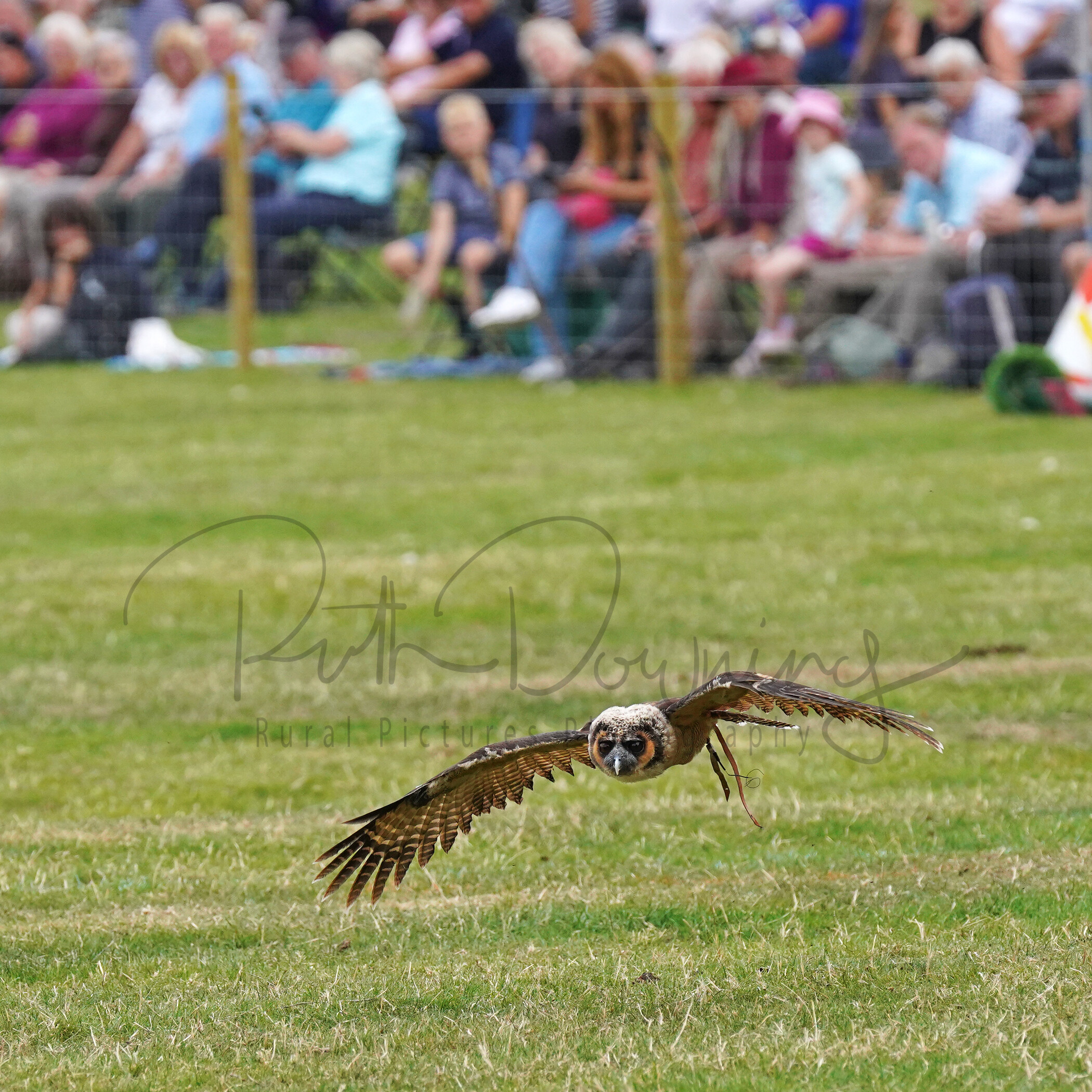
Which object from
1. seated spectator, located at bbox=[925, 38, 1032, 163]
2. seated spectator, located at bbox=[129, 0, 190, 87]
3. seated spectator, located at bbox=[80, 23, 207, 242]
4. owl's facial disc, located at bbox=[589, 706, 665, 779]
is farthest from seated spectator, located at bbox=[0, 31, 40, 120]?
owl's facial disc, located at bbox=[589, 706, 665, 779]

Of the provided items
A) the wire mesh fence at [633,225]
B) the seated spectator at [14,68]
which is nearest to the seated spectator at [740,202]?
the wire mesh fence at [633,225]

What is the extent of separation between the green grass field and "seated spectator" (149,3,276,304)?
3.69 meters

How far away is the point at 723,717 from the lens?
16.4ft

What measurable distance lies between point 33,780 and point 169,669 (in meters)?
1.66

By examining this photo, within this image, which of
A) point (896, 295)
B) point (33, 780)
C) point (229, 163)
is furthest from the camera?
point (229, 163)

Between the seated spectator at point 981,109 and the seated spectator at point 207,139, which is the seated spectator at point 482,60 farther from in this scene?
the seated spectator at point 981,109

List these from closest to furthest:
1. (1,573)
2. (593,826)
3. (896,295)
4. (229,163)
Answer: (593,826) < (1,573) < (896,295) < (229,163)

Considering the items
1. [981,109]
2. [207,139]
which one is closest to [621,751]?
[981,109]

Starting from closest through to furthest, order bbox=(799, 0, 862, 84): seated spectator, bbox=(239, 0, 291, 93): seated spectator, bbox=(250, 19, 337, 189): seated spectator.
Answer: bbox=(799, 0, 862, 84): seated spectator → bbox=(250, 19, 337, 189): seated spectator → bbox=(239, 0, 291, 93): seated spectator

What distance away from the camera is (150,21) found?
22.1m

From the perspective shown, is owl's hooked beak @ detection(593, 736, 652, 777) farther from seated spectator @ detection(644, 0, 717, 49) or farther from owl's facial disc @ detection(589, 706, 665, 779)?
seated spectator @ detection(644, 0, 717, 49)

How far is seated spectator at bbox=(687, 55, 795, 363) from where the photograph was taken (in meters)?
15.7

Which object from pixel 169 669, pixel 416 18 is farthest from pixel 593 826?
pixel 416 18

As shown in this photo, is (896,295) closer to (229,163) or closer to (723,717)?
(229,163)
